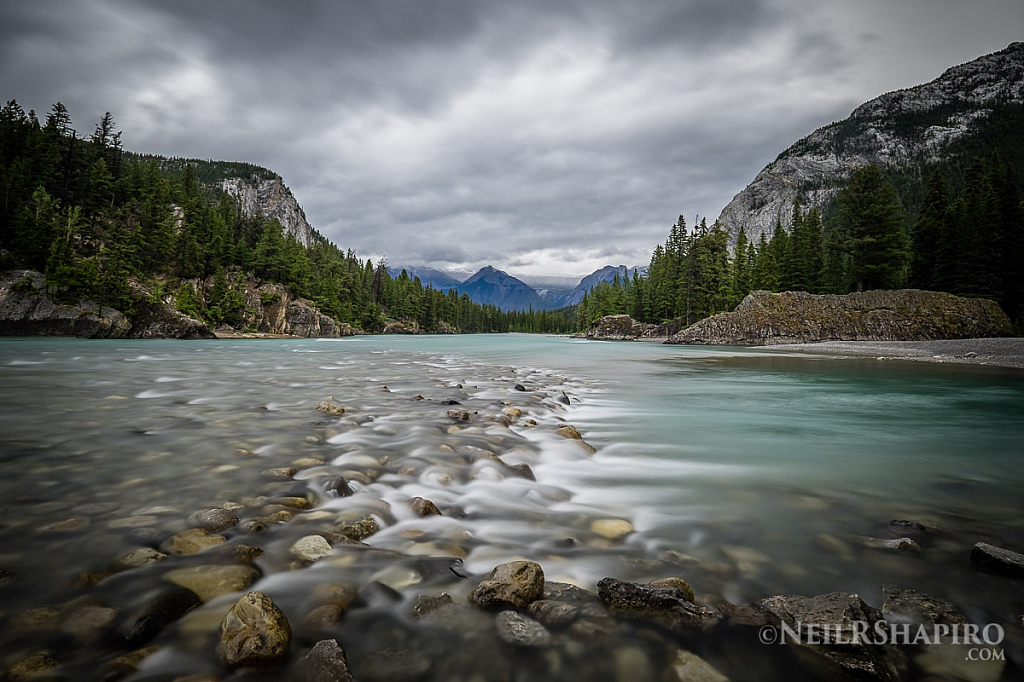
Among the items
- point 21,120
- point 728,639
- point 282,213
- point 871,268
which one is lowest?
point 728,639

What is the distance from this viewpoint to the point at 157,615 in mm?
2227

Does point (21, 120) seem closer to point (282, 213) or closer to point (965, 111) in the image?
point (282, 213)

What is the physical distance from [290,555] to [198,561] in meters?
0.55

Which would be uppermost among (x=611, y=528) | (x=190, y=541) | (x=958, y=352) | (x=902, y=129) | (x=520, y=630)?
(x=902, y=129)

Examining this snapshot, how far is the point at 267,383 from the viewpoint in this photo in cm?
1216

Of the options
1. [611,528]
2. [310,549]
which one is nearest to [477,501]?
[611,528]

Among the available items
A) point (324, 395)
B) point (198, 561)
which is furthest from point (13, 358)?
point (198, 561)

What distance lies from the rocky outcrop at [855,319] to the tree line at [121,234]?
6463cm

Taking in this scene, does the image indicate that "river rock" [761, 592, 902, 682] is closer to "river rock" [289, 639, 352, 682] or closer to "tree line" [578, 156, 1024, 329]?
"river rock" [289, 639, 352, 682]

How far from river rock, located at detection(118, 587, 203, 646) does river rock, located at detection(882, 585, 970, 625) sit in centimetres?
404

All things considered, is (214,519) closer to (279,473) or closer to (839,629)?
(279,473)

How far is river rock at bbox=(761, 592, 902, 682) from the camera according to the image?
2033 millimetres

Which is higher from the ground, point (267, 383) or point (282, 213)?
point (282, 213)

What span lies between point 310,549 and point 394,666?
1.38 metres
